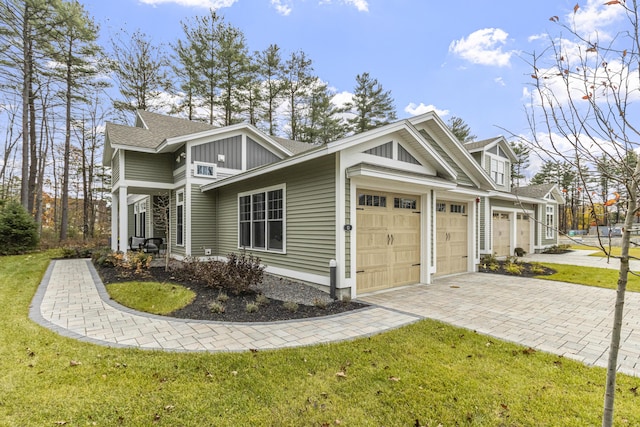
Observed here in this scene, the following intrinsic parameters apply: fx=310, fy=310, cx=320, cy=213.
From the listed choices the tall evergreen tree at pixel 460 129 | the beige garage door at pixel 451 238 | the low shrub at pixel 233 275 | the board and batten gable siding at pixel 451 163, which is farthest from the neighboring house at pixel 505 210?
the low shrub at pixel 233 275

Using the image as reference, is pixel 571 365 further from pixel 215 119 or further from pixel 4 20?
pixel 4 20

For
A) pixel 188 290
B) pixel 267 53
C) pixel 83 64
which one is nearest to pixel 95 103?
pixel 83 64

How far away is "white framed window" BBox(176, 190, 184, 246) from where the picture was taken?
11476 millimetres

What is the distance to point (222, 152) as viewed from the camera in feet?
37.4

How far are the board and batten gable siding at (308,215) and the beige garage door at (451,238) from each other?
431 centimetres

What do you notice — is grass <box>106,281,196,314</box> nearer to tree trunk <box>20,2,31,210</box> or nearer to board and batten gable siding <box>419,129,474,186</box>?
board and batten gable siding <box>419,129,474,186</box>

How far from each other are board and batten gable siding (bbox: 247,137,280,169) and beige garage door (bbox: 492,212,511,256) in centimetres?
1062

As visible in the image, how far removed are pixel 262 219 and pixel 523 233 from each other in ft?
49.1

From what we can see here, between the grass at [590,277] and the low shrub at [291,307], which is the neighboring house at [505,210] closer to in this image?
the grass at [590,277]

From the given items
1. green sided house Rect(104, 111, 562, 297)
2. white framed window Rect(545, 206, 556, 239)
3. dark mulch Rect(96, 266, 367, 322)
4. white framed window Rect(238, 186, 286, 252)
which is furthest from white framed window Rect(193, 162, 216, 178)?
white framed window Rect(545, 206, 556, 239)

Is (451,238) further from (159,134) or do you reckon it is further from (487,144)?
(159,134)

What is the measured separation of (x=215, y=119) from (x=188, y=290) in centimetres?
1609

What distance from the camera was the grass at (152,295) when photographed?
18.2ft

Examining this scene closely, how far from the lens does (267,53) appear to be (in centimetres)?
2027
